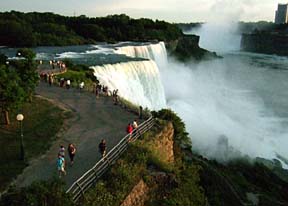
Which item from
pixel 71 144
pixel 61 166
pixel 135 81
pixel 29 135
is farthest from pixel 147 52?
pixel 61 166

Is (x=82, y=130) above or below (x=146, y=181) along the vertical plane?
above

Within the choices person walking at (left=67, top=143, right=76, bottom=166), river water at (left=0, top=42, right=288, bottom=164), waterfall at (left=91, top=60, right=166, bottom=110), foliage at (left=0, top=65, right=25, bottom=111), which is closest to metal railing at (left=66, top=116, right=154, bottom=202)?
person walking at (left=67, top=143, right=76, bottom=166)

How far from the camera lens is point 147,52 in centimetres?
5778

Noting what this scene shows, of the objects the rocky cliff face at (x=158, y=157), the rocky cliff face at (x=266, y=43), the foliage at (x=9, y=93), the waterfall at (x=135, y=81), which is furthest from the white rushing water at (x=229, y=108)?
the rocky cliff face at (x=266, y=43)

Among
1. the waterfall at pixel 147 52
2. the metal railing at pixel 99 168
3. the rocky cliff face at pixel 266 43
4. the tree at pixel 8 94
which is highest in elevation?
the tree at pixel 8 94

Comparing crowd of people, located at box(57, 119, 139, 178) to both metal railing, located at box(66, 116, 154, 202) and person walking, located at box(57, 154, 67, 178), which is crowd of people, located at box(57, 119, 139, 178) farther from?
metal railing, located at box(66, 116, 154, 202)

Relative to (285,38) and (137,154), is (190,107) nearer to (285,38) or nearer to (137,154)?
(137,154)

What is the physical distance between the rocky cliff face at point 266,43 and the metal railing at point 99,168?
118100 mm

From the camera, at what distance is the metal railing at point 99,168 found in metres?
11.4

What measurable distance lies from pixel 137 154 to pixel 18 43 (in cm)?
4917

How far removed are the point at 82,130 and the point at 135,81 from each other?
17183 millimetres

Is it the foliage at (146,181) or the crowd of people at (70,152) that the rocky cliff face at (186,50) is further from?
the crowd of people at (70,152)

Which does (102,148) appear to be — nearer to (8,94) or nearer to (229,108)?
(8,94)

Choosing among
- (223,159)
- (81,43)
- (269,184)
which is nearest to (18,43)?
(81,43)
